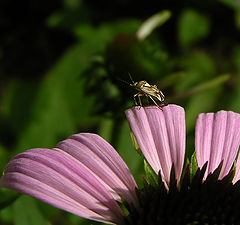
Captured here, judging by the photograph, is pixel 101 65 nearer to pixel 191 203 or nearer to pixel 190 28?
pixel 191 203

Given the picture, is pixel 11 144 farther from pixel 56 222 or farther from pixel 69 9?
pixel 69 9

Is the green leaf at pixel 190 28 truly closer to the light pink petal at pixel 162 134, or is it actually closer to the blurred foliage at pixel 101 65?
the blurred foliage at pixel 101 65

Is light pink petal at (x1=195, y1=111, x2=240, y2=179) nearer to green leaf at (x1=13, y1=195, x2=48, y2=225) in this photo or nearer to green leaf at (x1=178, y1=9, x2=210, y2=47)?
green leaf at (x1=13, y1=195, x2=48, y2=225)

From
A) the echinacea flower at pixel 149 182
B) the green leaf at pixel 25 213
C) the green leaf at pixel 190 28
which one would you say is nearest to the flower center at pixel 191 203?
the echinacea flower at pixel 149 182

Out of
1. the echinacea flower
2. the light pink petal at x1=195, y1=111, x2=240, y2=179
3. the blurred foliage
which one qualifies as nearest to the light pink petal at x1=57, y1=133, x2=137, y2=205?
the echinacea flower

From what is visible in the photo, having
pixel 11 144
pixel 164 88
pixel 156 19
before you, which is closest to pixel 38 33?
pixel 11 144

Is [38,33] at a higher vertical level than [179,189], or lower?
higher
